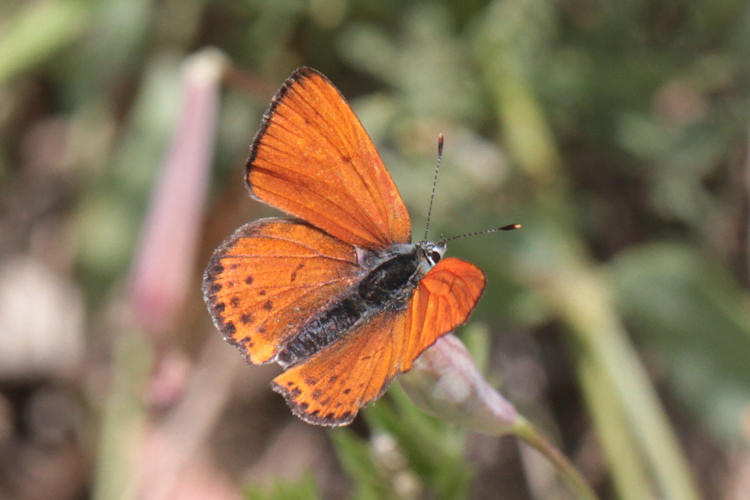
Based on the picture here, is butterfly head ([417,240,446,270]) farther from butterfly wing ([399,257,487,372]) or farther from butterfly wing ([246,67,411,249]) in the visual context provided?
butterfly wing ([399,257,487,372])

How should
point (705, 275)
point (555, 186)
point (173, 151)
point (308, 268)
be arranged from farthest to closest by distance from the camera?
1. point (555, 186)
2. point (705, 275)
3. point (173, 151)
4. point (308, 268)

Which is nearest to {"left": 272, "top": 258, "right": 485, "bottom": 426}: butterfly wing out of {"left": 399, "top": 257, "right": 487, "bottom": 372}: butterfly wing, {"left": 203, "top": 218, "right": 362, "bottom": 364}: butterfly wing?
{"left": 399, "top": 257, "right": 487, "bottom": 372}: butterfly wing

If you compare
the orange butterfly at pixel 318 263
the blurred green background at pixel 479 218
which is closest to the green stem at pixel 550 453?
the orange butterfly at pixel 318 263

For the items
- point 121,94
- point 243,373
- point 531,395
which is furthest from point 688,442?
point 121,94

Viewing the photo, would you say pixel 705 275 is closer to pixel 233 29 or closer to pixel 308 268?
pixel 308 268

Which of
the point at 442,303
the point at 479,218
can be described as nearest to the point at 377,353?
the point at 442,303

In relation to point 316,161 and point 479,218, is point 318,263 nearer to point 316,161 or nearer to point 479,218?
point 316,161
